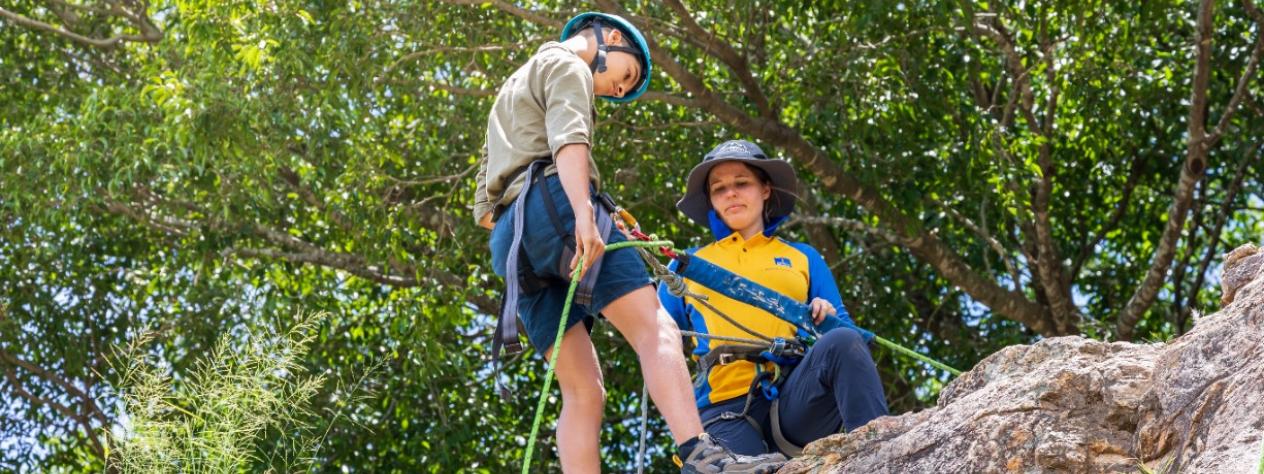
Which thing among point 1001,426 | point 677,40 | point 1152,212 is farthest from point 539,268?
point 1152,212

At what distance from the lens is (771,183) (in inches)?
196

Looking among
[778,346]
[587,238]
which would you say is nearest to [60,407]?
[778,346]

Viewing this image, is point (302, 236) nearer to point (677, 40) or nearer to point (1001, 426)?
point (677, 40)

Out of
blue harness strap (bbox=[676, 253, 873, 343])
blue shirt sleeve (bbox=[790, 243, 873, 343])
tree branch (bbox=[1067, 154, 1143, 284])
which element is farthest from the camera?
tree branch (bbox=[1067, 154, 1143, 284])

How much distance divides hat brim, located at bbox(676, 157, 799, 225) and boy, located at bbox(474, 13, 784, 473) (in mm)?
616

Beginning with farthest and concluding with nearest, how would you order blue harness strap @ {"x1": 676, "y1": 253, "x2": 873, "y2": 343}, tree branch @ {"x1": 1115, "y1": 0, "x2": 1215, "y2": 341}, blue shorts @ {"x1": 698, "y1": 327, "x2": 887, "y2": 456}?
tree branch @ {"x1": 1115, "y1": 0, "x2": 1215, "y2": 341}, blue harness strap @ {"x1": 676, "y1": 253, "x2": 873, "y2": 343}, blue shorts @ {"x1": 698, "y1": 327, "x2": 887, "y2": 456}

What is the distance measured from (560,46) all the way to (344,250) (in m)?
5.85

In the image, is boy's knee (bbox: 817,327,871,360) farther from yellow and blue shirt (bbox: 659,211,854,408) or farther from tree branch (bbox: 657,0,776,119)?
tree branch (bbox: 657,0,776,119)

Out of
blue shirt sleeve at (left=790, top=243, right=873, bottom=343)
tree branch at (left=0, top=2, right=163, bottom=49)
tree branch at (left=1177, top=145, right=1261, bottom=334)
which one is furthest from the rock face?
tree branch at (left=0, top=2, right=163, bottom=49)

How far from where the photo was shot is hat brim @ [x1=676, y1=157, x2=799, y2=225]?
486 centimetres

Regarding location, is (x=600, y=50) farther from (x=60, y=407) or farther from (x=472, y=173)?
(x=60, y=407)

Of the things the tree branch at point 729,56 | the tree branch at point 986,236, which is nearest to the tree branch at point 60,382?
the tree branch at point 729,56

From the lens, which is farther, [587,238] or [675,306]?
[675,306]

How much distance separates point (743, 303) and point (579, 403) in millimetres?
711
